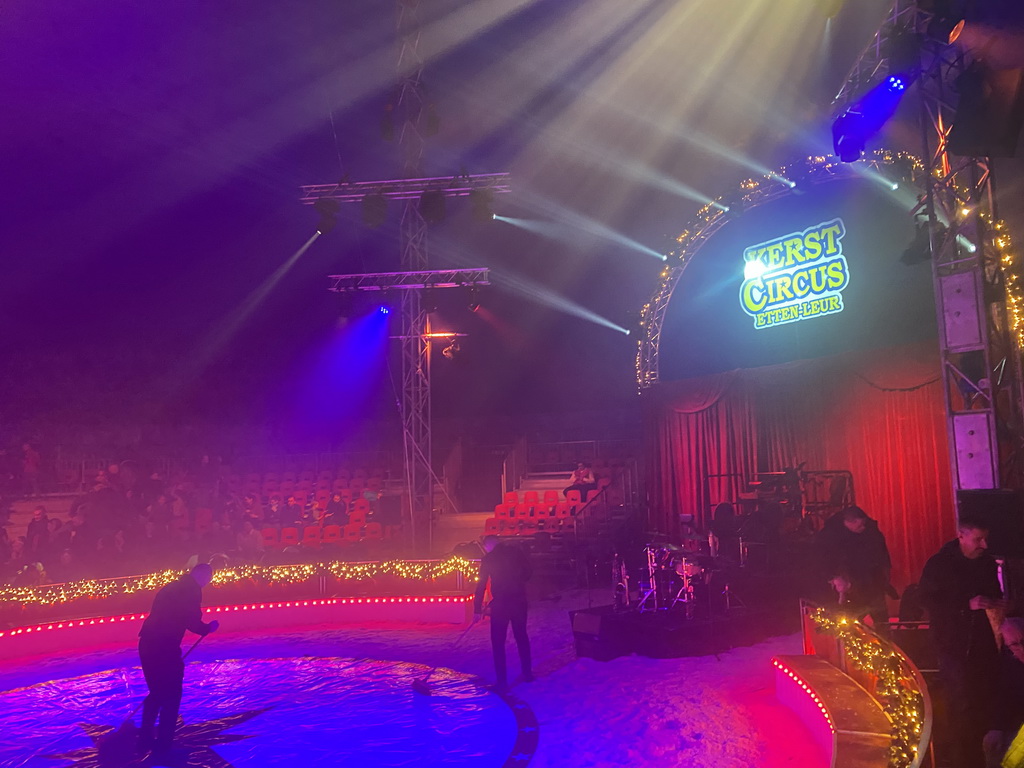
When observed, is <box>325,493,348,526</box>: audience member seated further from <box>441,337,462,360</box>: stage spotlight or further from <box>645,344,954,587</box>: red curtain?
<box>645,344,954,587</box>: red curtain

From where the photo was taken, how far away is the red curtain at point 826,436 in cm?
1100

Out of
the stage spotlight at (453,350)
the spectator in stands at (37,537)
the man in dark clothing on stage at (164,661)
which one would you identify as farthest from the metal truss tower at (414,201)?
the man in dark clothing on stage at (164,661)

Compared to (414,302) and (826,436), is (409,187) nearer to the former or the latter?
(414,302)

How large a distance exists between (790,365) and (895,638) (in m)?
8.14

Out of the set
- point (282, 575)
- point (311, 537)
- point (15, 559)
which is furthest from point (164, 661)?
point (311, 537)

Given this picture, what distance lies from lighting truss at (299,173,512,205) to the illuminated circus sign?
19.3 feet

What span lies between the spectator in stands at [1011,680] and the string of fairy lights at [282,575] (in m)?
7.89

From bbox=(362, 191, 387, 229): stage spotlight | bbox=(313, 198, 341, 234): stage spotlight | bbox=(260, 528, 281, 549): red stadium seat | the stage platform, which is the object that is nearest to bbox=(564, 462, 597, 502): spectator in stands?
bbox=(260, 528, 281, 549): red stadium seat

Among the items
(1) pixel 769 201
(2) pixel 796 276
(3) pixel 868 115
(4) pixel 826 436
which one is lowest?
(4) pixel 826 436

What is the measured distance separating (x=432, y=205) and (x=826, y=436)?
8.98 m

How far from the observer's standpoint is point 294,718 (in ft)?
21.5

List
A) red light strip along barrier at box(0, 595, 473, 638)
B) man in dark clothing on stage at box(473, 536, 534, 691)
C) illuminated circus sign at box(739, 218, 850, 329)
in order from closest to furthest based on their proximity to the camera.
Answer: man in dark clothing on stage at box(473, 536, 534, 691), red light strip along barrier at box(0, 595, 473, 638), illuminated circus sign at box(739, 218, 850, 329)

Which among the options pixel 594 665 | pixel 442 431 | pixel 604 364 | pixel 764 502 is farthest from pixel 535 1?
pixel 442 431

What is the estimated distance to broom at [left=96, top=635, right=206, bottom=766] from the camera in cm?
566
